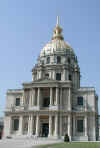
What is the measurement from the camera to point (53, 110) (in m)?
56.8

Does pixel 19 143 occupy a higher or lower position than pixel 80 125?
lower

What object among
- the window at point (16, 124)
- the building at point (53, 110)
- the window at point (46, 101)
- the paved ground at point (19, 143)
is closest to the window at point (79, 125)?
the building at point (53, 110)

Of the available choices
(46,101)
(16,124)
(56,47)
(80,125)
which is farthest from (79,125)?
(56,47)

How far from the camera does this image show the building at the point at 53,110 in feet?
185

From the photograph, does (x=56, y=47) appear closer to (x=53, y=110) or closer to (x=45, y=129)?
(x=53, y=110)

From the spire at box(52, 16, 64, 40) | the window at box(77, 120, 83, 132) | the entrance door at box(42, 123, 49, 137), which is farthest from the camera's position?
the spire at box(52, 16, 64, 40)

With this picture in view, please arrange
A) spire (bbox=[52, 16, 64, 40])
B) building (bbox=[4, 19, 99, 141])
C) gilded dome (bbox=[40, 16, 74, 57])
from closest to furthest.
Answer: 1. building (bbox=[4, 19, 99, 141])
2. gilded dome (bbox=[40, 16, 74, 57])
3. spire (bbox=[52, 16, 64, 40])

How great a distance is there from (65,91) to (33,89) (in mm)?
8135

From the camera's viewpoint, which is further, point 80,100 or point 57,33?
point 57,33

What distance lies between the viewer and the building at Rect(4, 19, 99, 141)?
56.5 meters

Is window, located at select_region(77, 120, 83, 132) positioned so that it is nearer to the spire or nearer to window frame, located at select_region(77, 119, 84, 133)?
window frame, located at select_region(77, 119, 84, 133)

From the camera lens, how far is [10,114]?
61.3 metres

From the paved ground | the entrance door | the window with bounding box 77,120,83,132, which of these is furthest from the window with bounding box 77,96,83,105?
the paved ground

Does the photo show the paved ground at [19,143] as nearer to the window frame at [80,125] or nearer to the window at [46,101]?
the window frame at [80,125]
